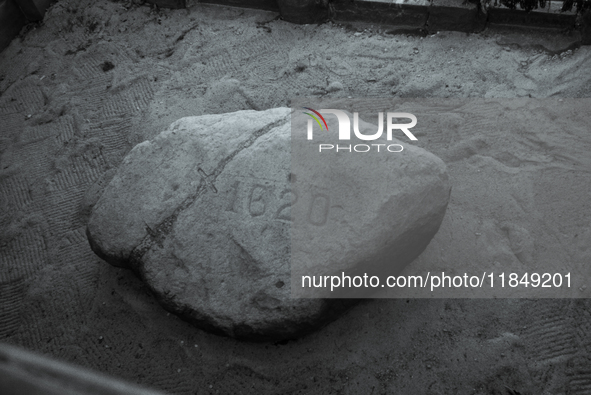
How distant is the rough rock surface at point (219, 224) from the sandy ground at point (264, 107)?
251 mm

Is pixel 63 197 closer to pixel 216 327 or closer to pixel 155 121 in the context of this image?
pixel 155 121

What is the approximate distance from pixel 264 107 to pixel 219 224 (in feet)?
4.30

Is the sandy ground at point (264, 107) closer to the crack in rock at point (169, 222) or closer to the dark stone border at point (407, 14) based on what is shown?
the dark stone border at point (407, 14)

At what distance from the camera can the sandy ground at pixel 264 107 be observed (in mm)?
2199

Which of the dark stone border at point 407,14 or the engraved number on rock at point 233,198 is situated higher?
the dark stone border at point 407,14

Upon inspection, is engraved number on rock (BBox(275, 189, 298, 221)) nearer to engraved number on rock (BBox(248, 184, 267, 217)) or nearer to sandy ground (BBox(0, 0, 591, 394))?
engraved number on rock (BBox(248, 184, 267, 217))

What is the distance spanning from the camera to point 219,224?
2219 millimetres

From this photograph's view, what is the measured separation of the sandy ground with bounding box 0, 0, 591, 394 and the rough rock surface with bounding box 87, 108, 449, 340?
25 cm

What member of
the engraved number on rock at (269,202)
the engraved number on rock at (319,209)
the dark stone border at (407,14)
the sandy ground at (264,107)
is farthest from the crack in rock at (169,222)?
the dark stone border at (407,14)

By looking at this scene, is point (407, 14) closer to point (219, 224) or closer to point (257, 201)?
point (257, 201)

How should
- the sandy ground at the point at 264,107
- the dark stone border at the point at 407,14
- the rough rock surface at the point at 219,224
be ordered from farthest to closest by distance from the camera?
the dark stone border at the point at 407,14
the sandy ground at the point at 264,107
the rough rock surface at the point at 219,224

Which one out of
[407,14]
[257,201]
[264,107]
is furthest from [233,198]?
[407,14]

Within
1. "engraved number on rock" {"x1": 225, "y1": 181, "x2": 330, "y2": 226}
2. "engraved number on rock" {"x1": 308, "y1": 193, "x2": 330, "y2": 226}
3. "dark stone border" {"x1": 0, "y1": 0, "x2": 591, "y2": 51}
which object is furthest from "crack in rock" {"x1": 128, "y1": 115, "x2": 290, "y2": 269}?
"dark stone border" {"x1": 0, "y1": 0, "x2": 591, "y2": 51}

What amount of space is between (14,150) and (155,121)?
0.99 meters
